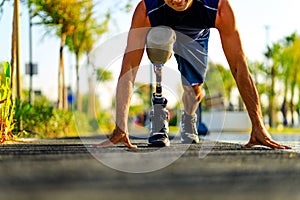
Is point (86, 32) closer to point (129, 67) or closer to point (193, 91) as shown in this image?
point (193, 91)

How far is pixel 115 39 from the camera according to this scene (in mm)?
6328

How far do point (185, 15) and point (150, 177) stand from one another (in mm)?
2979

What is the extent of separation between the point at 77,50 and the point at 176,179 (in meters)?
24.5

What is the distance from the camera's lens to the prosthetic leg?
A: 5.80 m

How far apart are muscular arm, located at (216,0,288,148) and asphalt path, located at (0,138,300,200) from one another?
103 centimetres

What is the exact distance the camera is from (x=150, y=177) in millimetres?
3229

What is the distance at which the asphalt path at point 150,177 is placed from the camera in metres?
2.58

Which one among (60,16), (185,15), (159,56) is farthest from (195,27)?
(60,16)

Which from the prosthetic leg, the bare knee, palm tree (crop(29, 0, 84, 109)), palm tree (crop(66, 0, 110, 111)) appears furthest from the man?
palm tree (crop(66, 0, 110, 111))

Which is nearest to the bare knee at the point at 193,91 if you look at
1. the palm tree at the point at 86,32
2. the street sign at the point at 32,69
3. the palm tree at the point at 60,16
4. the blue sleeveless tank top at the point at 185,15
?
the blue sleeveless tank top at the point at 185,15

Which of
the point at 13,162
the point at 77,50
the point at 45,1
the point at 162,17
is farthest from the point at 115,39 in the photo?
the point at 77,50

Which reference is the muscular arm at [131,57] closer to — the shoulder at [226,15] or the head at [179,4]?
the head at [179,4]

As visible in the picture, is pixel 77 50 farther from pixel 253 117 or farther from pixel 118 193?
pixel 118 193

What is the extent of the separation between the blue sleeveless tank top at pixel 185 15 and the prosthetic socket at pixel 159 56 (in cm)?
10
